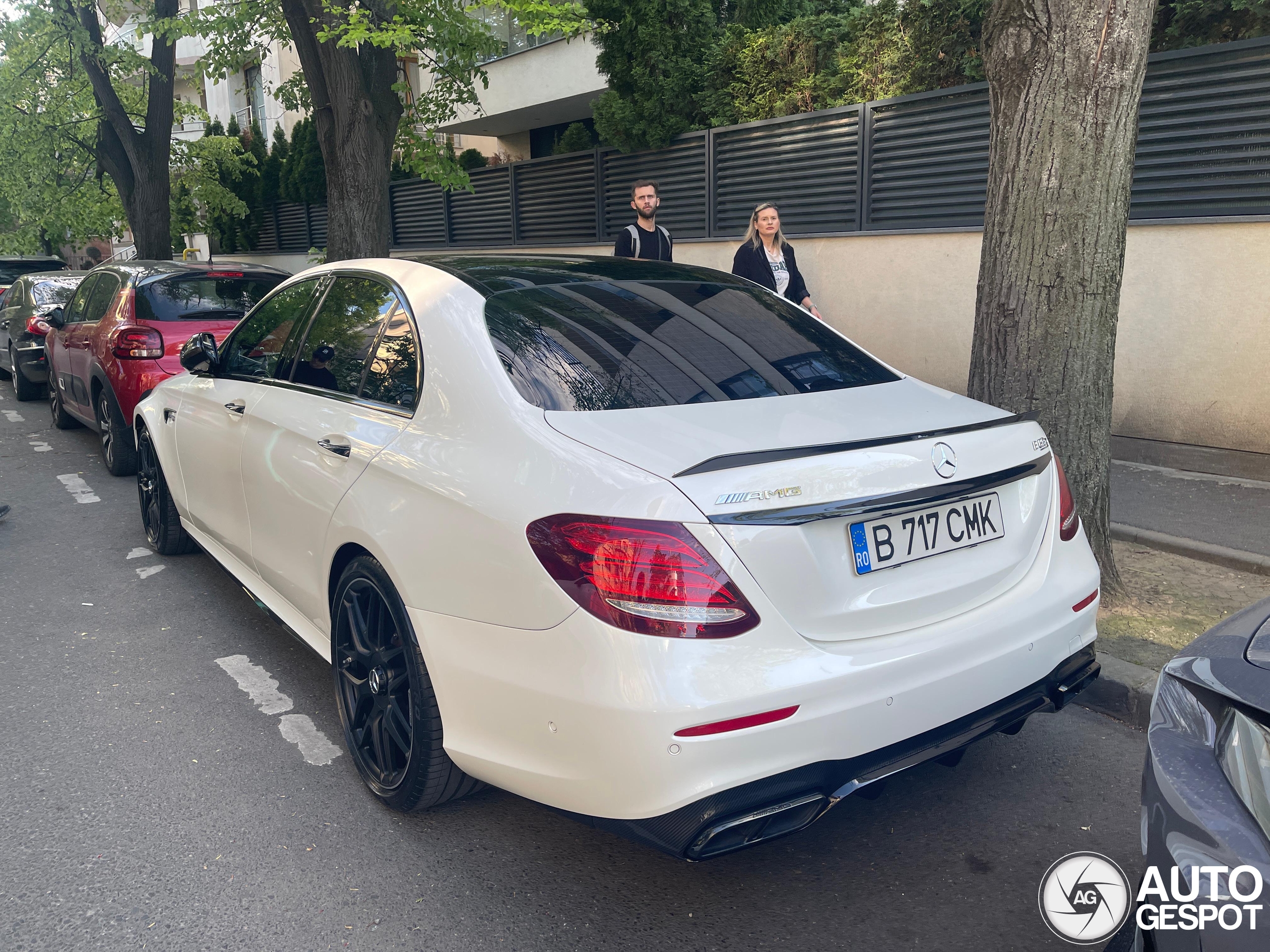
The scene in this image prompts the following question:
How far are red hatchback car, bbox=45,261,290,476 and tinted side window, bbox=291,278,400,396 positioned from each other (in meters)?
4.04

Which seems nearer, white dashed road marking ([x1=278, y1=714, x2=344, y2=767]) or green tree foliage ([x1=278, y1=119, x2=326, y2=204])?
white dashed road marking ([x1=278, y1=714, x2=344, y2=767])

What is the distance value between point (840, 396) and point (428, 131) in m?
10.3

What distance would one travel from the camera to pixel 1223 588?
4.63 m

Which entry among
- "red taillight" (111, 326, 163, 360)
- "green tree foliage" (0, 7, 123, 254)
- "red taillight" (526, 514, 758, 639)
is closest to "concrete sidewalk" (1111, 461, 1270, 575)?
"red taillight" (526, 514, 758, 639)

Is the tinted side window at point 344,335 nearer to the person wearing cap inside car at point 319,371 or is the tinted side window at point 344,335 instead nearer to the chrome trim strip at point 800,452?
the person wearing cap inside car at point 319,371

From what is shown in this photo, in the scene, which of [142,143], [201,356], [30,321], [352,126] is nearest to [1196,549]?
[201,356]

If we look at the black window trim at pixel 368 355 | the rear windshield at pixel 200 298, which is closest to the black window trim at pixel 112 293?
the rear windshield at pixel 200 298

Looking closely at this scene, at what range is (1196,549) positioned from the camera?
5.11m

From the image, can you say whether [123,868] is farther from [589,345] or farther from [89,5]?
[89,5]

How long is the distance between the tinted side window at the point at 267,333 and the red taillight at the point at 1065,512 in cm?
275

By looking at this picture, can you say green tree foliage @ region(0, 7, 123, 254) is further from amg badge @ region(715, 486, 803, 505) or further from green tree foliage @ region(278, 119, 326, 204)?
amg badge @ region(715, 486, 803, 505)

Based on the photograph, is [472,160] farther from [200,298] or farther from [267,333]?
[267,333]

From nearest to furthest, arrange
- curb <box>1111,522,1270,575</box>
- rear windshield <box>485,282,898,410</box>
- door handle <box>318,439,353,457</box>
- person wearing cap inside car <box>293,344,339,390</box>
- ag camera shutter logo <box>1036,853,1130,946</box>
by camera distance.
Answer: ag camera shutter logo <box>1036,853,1130,946</box> < rear windshield <box>485,282,898,410</box> < door handle <box>318,439,353,457</box> < person wearing cap inside car <box>293,344,339,390</box> < curb <box>1111,522,1270,575</box>

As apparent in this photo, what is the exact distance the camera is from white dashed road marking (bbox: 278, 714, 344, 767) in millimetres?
3400
